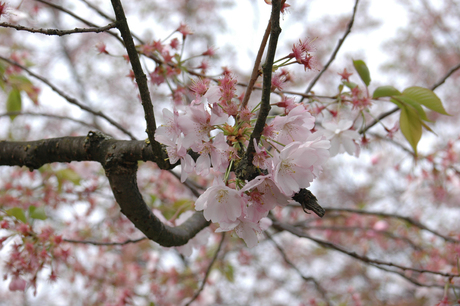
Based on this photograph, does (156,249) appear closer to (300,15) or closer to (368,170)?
(368,170)

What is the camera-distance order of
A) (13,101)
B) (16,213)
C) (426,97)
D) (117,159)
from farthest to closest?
(13,101)
(16,213)
(426,97)
(117,159)

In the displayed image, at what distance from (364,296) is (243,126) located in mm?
5809

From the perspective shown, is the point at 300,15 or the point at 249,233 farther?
the point at 300,15

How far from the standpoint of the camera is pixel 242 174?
0.71 meters

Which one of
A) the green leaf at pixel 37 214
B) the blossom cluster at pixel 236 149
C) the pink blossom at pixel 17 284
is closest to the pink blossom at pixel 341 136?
the blossom cluster at pixel 236 149

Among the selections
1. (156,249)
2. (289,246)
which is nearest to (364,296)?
(289,246)

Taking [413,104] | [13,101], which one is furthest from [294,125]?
[13,101]

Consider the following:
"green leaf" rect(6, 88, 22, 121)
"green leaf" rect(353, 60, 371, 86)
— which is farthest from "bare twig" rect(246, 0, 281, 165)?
"green leaf" rect(6, 88, 22, 121)

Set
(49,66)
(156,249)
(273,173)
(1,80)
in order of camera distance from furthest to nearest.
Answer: (49,66), (156,249), (1,80), (273,173)

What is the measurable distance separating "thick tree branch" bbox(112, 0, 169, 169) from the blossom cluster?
77 millimetres

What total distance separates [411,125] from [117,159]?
3.64 ft

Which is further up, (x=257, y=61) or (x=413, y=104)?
(x=413, y=104)

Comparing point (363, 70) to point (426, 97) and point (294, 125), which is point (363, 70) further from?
point (294, 125)

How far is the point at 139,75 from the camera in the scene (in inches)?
32.6
